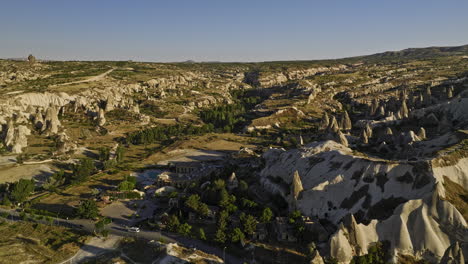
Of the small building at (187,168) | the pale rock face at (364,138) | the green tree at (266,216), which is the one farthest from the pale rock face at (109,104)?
the green tree at (266,216)

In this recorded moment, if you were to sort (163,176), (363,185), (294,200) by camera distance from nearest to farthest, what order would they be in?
(363,185) < (294,200) < (163,176)

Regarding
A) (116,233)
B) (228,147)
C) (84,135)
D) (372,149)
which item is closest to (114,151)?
(84,135)

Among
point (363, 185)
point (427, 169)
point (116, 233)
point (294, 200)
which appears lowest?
point (116, 233)

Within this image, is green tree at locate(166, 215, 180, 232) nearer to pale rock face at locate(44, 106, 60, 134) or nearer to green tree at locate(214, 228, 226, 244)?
green tree at locate(214, 228, 226, 244)

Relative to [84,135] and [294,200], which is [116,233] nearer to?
[294,200]

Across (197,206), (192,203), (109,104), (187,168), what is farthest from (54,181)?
(109,104)

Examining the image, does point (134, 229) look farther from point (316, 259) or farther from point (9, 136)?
point (9, 136)

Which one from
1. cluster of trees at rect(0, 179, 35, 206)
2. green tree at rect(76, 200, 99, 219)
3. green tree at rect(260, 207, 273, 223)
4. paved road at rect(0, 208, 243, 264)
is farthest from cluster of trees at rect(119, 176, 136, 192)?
green tree at rect(260, 207, 273, 223)
